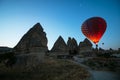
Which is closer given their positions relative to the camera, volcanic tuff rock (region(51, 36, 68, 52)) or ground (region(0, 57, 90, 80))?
ground (region(0, 57, 90, 80))

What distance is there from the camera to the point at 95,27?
2120 centimetres

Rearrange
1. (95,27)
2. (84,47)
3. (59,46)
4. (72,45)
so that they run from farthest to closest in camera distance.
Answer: (72,45) → (84,47) → (59,46) → (95,27)

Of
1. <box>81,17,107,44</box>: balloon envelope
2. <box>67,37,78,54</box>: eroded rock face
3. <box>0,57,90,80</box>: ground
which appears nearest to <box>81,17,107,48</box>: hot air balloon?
<box>81,17,107,44</box>: balloon envelope

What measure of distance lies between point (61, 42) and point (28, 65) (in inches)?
969

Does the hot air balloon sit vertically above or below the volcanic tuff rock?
above

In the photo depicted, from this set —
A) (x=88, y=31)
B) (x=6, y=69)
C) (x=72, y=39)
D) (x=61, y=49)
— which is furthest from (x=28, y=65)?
(x=72, y=39)

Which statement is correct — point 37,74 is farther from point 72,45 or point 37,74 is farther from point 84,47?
point 72,45

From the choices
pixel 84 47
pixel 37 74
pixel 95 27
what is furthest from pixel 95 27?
pixel 84 47

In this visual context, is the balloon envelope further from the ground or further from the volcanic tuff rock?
the volcanic tuff rock

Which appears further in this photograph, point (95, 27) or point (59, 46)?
point (59, 46)

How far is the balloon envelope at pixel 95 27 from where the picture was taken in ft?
69.3

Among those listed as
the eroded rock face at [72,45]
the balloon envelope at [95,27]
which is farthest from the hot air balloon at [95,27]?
the eroded rock face at [72,45]

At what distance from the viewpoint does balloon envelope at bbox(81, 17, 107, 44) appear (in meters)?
21.1

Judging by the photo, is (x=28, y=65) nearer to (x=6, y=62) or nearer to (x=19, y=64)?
(x=19, y=64)
